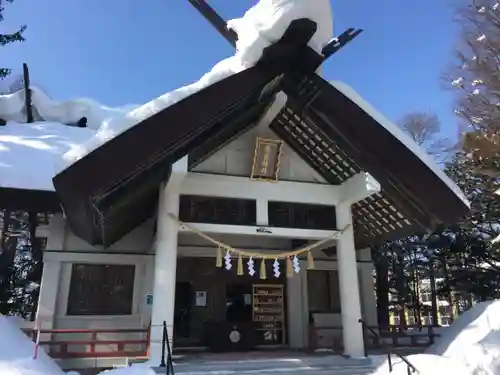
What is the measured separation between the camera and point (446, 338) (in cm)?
908

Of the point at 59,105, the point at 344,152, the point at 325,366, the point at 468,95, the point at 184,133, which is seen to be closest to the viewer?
the point at 184,133

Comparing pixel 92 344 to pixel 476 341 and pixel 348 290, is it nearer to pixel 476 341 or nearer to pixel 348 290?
pixel 348 290

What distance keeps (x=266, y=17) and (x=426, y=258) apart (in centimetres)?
1531

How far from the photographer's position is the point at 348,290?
29.3 ft

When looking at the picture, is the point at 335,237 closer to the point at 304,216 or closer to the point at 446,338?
the point at 304,216

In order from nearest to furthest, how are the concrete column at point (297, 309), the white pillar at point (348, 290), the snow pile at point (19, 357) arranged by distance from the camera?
1. the snow pile at point (19, 357)
2. the white pillar at point (348, 290)
3. the concrete column at point (297, 309)

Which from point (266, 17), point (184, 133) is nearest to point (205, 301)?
point (184, 133)

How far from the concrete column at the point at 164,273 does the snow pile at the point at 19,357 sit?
176 cm

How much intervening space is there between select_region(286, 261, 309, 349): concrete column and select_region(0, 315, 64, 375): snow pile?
619 centimetres

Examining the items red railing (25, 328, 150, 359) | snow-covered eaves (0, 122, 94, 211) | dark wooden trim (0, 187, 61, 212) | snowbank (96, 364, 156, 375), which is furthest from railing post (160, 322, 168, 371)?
dark wooden trim (0, 187, 61, 212)

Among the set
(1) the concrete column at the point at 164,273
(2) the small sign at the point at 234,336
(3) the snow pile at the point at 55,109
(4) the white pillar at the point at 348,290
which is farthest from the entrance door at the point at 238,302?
(3) the snow pile at the point at 55,109

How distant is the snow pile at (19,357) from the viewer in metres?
6.21

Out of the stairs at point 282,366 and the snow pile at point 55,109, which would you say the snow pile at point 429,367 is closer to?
the stairs at point 282,366

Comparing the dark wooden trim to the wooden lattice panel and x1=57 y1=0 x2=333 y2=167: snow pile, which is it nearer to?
x1=57 y1=0 x2=333 y2=167: snow pile
